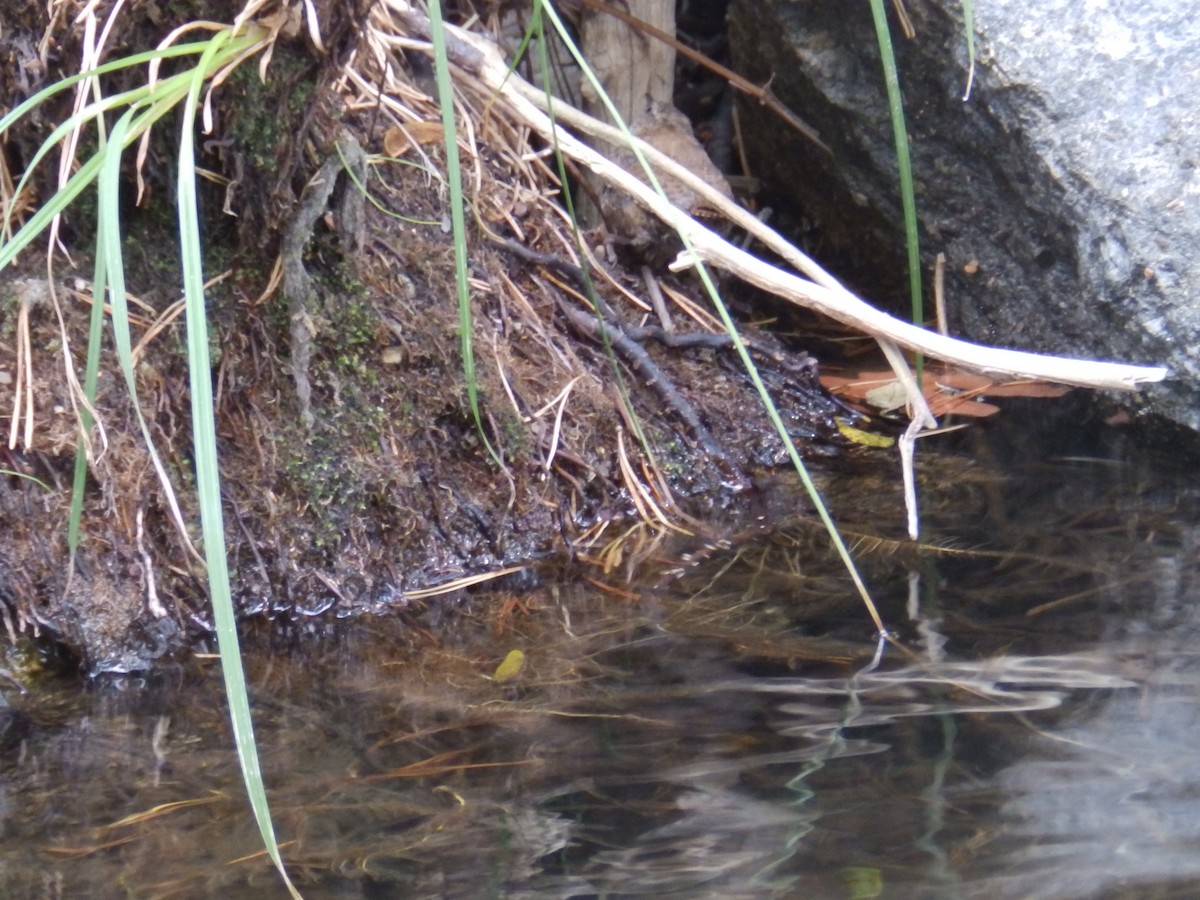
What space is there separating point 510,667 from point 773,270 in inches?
31.3

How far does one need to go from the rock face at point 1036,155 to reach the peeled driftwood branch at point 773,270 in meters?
0.49

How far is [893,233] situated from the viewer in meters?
2.90

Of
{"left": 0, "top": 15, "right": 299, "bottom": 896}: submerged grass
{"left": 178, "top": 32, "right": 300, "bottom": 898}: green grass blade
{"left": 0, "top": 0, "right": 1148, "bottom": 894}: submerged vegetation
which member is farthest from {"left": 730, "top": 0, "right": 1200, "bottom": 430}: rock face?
{"left": 178, "top": 32, "right": 300, "bottom": 898}: green grass blade

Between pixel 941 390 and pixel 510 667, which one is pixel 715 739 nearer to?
pixel 510 667

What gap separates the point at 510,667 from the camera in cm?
179

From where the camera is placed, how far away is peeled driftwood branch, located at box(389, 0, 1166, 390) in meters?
1.71

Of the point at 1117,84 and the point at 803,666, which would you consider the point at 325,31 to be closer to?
the point at 803,666

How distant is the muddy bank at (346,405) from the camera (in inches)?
75.0

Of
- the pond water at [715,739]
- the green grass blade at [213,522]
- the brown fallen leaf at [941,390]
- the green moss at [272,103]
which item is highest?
the green moss at [272,103]

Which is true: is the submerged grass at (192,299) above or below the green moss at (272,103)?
below

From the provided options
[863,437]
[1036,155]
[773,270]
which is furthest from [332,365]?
[1036,155]

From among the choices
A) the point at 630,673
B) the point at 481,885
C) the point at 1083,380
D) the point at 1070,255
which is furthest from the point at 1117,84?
the point at 481,885

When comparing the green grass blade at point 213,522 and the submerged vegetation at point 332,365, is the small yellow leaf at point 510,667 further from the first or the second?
the green grass blade at point 213,522

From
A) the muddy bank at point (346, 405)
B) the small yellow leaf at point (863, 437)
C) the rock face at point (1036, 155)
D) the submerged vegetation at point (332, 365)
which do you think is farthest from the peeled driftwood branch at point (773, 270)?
the small yellow leaf at point (863, 437)
